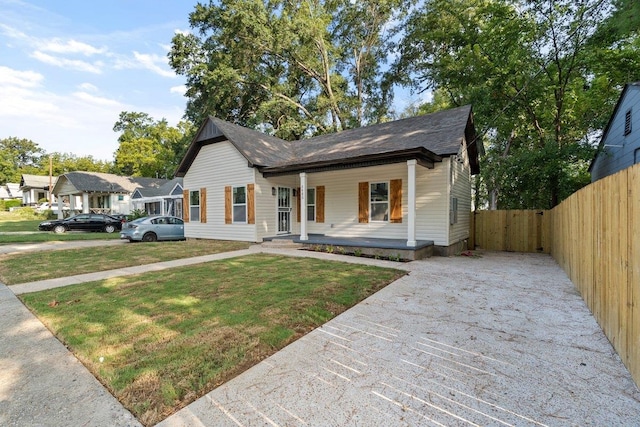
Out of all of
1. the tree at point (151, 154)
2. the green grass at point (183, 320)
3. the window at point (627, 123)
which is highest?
the tree at point (151, 154)

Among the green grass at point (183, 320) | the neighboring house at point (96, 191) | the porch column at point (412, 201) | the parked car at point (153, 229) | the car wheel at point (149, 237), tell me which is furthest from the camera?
the neighboring house at point (96, 191)

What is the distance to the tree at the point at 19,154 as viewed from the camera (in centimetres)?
5479

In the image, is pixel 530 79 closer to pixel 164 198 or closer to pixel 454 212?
pixel 454 212

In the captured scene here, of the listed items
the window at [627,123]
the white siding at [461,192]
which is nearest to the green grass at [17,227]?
the white siding at [461,192]

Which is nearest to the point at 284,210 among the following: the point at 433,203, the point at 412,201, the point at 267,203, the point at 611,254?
the point at 267,203

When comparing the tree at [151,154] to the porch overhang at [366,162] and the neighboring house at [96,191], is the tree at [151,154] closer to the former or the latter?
the neighboring house at [96,191]

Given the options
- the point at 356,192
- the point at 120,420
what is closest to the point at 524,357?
the point at 120,420

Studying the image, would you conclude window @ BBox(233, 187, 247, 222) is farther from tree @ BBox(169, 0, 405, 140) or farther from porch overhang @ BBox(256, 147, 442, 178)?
tree @ BBox(169, 0, 405, 140)

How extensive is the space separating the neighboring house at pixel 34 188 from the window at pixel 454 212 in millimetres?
52772

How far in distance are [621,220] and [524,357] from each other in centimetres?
173

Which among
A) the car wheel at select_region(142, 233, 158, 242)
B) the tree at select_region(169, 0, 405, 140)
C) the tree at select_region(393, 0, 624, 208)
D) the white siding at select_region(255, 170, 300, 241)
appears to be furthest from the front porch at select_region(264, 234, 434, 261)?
the tree at select_region(169, 0, 405, 140)

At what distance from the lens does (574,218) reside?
5.61 m

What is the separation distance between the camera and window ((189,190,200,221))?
1391cm

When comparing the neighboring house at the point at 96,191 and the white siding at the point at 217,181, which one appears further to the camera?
the neighboring house at the point at 96,191
